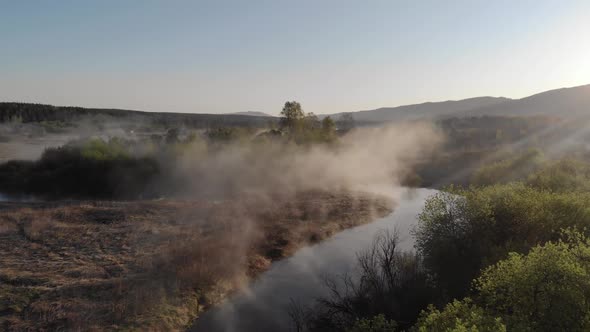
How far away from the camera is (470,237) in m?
21.7

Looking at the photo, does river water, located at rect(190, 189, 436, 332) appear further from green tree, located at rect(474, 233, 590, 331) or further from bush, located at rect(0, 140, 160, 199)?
bush, located at rect(0, 140, 160, 199)

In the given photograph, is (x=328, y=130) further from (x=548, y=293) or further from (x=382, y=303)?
(x=548, y=293)

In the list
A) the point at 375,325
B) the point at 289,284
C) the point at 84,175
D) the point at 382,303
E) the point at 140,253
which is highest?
the point at 84,175

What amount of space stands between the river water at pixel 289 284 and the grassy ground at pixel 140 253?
1.22 metres

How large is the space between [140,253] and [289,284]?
12830mm

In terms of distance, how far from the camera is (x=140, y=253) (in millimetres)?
29594

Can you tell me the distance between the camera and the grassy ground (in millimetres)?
20891

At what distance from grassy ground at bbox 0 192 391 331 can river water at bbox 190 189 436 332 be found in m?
1.22

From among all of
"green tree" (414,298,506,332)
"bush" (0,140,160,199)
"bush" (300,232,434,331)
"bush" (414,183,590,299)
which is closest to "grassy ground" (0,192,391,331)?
"bush" (300,232,434,331)

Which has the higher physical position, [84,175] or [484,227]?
[484,227]

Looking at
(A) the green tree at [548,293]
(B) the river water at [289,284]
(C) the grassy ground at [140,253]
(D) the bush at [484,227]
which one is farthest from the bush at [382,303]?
(C) the grassy ground at [140,253]

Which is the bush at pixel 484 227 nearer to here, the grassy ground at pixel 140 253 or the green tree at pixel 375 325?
the green tree at pixel 375 325

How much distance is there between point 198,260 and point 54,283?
31.0 feet

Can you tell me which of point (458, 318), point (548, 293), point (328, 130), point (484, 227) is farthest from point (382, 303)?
point (328, 130)
